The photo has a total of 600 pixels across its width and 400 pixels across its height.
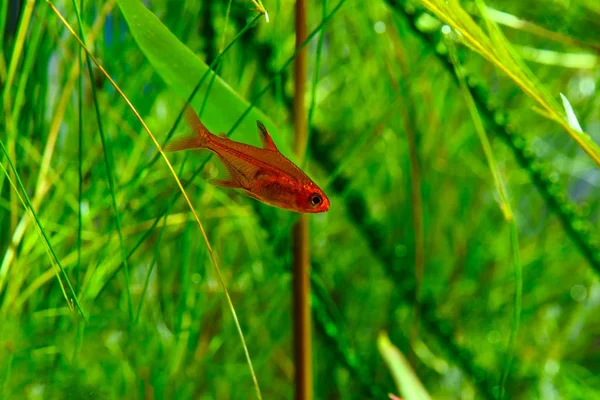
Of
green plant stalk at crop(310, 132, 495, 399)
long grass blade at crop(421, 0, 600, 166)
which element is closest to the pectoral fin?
long grass blade at crop(421, 0, 600, 166)

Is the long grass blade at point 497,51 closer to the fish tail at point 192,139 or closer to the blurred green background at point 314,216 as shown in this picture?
the blurred green background at point 314,216

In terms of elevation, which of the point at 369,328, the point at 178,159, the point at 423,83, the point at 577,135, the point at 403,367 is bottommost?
the point at 369,328

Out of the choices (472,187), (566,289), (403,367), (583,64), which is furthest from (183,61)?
(566,289)

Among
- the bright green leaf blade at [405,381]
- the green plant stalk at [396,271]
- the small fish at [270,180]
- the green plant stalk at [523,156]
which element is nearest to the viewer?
the small fish at [270,180]

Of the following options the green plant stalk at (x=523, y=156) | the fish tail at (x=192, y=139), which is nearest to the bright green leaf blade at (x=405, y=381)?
the green plant stalk at (x=523, y=156)

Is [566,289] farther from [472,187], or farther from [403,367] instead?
[403,367]

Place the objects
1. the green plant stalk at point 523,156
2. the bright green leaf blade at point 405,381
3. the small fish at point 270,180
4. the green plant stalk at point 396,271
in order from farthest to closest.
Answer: the green plant stalk at point 396,271, the green plant stalk at point 523,156, the bright green leaf blade at point 405,381, the small fish at point 270,180

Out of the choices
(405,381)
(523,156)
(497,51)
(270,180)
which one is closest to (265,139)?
(270,180)
